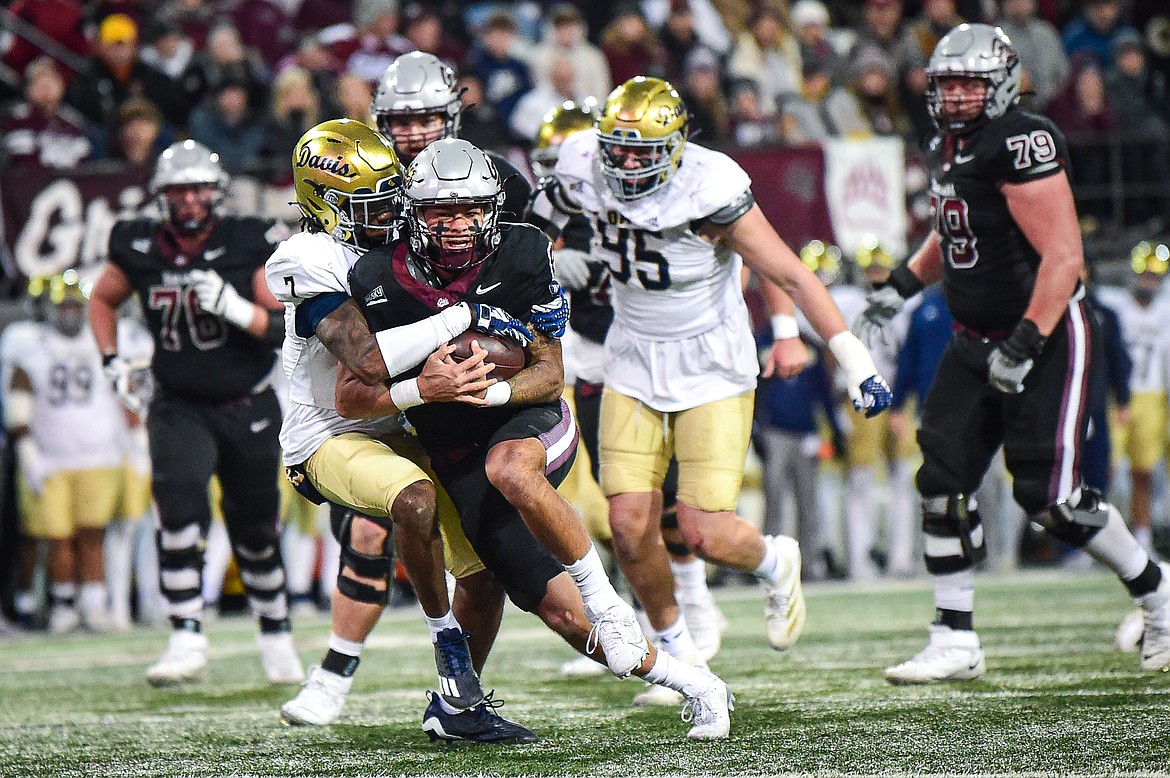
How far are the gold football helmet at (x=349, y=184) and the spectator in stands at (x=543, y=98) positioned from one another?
18.3ft

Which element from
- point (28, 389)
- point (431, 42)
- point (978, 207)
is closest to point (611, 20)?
point (431, 42)

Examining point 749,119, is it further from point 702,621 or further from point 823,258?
point 702,621

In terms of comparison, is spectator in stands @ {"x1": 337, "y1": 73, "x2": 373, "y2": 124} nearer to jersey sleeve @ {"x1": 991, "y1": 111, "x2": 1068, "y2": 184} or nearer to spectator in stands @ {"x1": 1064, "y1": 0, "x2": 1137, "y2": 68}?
jersey sleeve @ {"x1": 991, "y1": 111, "x2": 1068, "y2": 184}

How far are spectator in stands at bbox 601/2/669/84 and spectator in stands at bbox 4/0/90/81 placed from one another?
3372 millimetres

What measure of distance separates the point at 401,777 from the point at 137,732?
1251mm

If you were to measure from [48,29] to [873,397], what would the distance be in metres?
7.67

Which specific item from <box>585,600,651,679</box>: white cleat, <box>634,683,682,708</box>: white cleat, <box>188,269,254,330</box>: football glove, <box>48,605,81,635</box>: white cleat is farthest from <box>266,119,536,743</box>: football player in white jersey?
<box>48,605,81,635</box>: white cleat

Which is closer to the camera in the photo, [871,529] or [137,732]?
[137,732]

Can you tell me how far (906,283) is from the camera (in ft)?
17.3

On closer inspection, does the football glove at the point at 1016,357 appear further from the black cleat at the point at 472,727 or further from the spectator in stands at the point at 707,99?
the spectator in stands at the point at 707,99

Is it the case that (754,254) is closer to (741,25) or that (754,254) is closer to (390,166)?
(390,166)

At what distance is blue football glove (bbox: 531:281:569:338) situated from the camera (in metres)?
4.06

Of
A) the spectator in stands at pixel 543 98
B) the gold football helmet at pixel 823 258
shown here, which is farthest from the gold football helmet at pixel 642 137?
the spectator in stands at pixel 543 98

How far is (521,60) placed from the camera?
34.7ft
